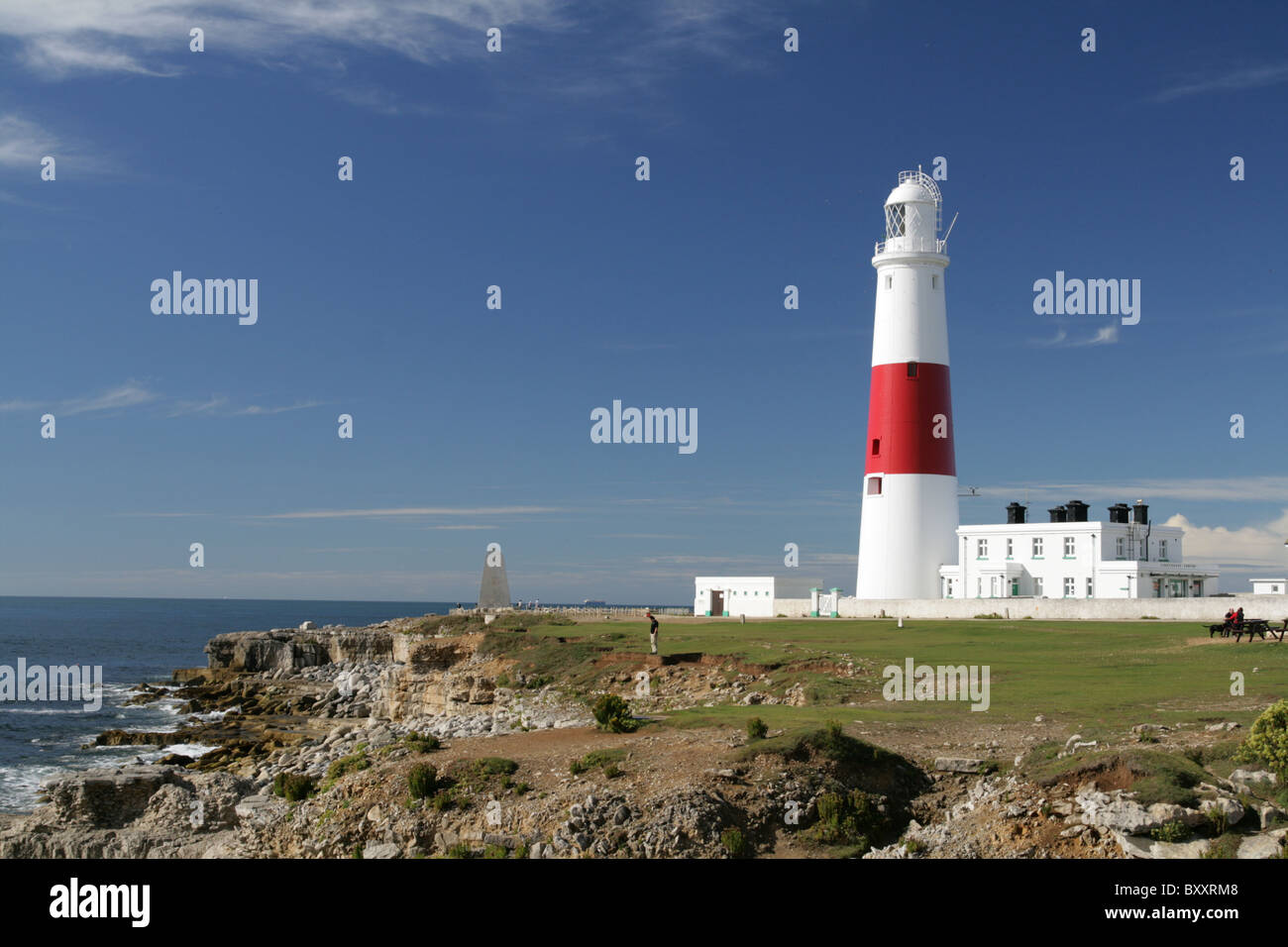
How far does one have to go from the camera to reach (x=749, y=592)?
67.8 metres

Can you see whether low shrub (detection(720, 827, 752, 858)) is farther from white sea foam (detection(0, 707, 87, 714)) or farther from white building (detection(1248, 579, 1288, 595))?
white sea foam (detection(0, 707, 87, 714))

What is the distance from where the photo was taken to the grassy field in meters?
24.9

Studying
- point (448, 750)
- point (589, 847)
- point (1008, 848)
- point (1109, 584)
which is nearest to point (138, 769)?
point (448, 750)

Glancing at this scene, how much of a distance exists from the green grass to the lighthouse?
6979mm

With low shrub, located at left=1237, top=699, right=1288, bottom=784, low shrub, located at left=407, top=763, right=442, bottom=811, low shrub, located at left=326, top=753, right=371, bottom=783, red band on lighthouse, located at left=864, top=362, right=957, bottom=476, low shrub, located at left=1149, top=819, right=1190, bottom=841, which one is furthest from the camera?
red band on lighthouse, located at left=864, top=362, right=957, bottom=476

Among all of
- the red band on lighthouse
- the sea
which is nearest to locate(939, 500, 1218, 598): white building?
the red band on lighthouse

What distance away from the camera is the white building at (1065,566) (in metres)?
56.9

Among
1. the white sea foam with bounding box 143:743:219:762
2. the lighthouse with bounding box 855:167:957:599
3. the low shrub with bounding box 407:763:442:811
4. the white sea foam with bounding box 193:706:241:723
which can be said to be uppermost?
the lighthouse with bounding box 855:167:957:599

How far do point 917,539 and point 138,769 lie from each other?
40.9m

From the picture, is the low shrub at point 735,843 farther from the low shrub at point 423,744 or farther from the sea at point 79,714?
the sea at point 79,714

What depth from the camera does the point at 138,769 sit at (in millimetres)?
25906
